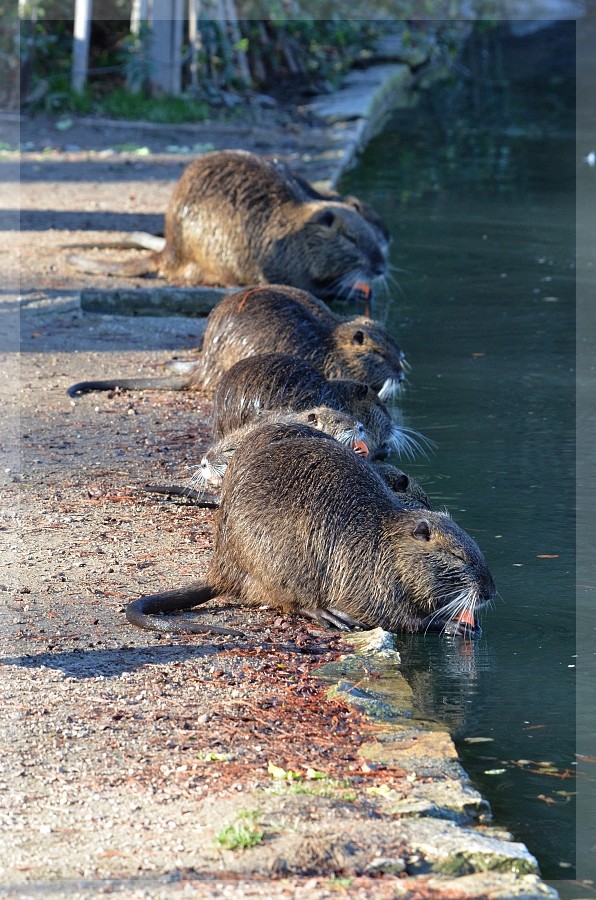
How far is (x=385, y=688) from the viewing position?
3684 mm

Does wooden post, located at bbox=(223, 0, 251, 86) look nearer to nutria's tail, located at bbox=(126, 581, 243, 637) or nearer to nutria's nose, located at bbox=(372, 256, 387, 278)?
nutria's nose, located at bbox=(372, 256, 387, 278)

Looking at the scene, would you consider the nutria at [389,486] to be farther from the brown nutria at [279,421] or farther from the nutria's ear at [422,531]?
the nutria's ear at [422,531]

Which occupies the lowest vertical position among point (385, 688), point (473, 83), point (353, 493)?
point (385, 688)

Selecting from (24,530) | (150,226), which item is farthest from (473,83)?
(24,530)

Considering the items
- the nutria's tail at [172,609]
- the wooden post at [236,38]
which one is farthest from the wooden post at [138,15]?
the nutria's tail at [172,609]

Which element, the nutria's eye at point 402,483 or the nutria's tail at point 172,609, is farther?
the nutria's eye at point 402,483

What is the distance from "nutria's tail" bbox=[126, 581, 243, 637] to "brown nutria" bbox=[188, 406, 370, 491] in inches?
29.9

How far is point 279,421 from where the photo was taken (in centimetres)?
488

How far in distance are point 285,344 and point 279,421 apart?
49.0 inches

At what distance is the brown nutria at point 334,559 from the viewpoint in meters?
4.12

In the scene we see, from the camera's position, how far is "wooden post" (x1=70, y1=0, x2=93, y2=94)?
12961mm

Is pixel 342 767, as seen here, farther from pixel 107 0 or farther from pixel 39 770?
pixel 107 0

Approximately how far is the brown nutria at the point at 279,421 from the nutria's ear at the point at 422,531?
78 cm

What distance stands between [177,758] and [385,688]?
72 cm
